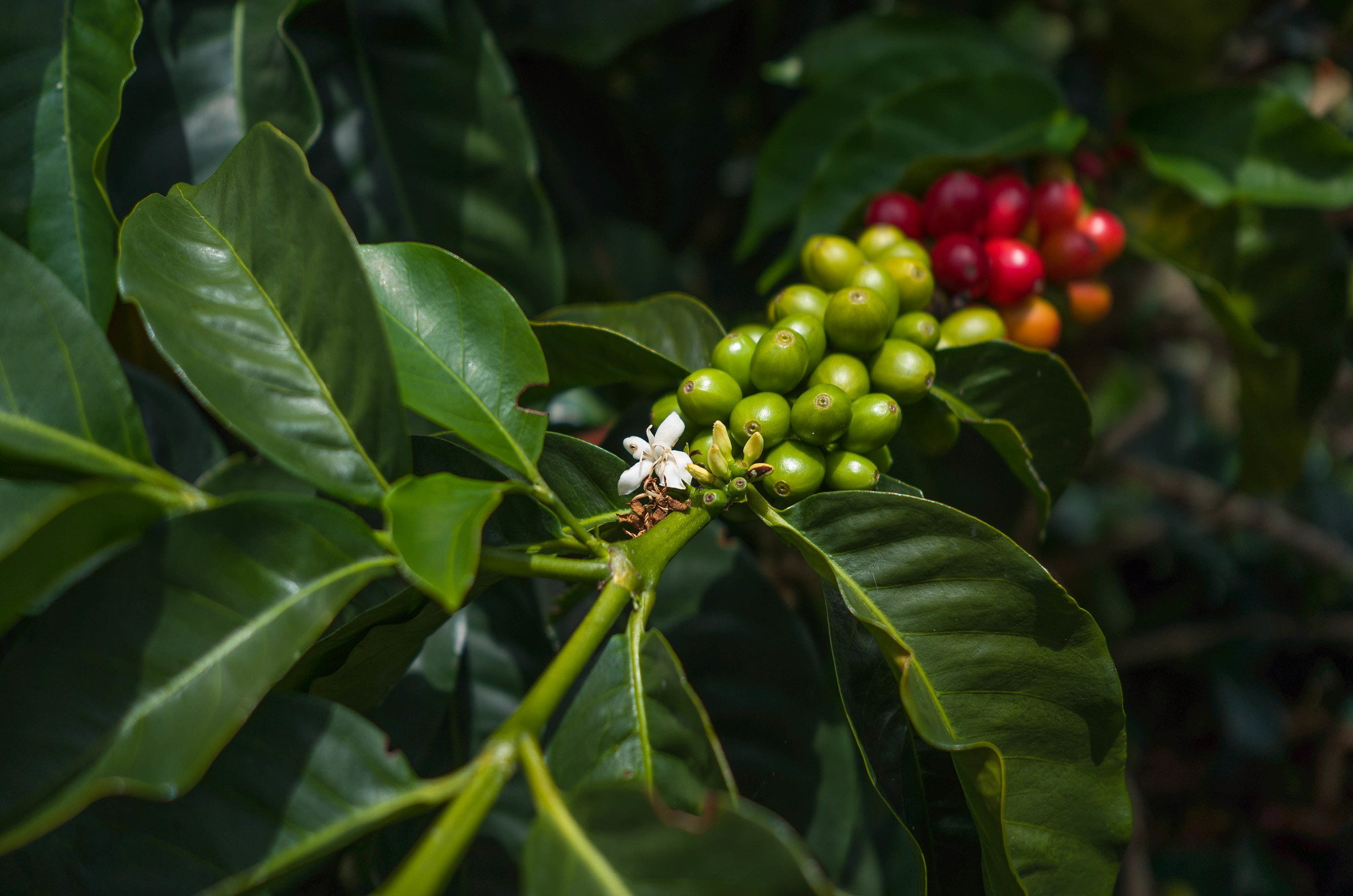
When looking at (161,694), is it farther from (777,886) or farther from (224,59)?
(224,59)

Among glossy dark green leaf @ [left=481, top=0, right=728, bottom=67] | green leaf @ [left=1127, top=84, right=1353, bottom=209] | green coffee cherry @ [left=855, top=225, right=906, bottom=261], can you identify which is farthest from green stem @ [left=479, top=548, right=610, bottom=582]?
green leaf @ [left=1127, top=84, right=1353, bottom=209]

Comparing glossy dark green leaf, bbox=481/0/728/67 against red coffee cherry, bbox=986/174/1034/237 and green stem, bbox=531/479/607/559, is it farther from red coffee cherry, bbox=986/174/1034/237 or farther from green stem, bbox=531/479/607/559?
green stem, bbox=531/479/607/559

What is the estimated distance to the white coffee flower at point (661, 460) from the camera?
693 mm

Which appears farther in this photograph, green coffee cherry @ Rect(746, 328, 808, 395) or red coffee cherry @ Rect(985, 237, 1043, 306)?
red coffee cherry @ Rect(985, 237, 1043, 306)

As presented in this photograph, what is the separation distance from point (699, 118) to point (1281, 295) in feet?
3.66

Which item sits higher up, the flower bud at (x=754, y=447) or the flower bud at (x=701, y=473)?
the flower bud at (x=754, y=447)

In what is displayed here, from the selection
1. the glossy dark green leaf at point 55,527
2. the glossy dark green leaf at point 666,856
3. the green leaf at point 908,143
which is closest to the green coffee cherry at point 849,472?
the glossy dark green leaf at point 666,856

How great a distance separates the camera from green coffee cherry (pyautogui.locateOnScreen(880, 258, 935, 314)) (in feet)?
2.82

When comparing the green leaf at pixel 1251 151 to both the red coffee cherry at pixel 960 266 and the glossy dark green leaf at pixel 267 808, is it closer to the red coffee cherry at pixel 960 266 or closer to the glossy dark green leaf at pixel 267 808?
the red coffee cherry at pixel 960 266

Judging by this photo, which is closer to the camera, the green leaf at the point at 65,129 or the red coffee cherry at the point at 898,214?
the green leaf at the point at 65,129

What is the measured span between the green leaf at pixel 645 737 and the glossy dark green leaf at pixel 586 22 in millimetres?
998

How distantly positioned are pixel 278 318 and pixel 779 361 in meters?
0.42

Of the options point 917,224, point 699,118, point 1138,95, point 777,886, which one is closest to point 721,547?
point 917,224

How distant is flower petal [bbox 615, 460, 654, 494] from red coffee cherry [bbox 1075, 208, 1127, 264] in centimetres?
→ 78
